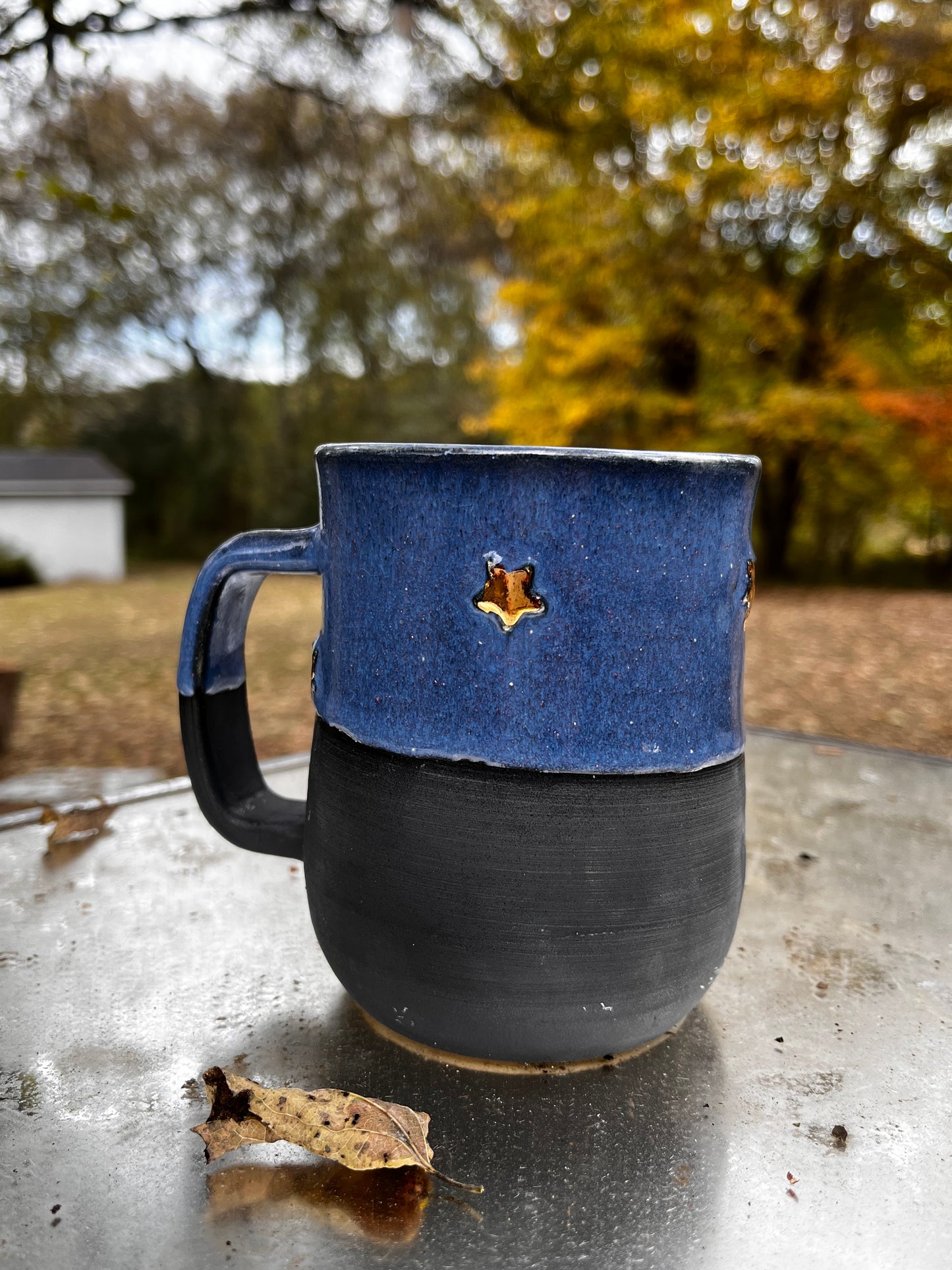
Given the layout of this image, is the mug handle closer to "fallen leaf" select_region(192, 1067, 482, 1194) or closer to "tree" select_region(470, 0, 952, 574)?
"fallen leaf" select_region(192, 1067, 482, 1194)

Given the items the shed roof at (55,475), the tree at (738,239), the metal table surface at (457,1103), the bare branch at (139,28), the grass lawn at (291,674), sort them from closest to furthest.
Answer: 1. the metal table surface at (457,1103)
2. the bare branch at (139,28)
3. the grass lawn at (291,674)
4. the tree at (738,239)
5. the shed roof at (55,475)

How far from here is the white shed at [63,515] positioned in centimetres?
1129

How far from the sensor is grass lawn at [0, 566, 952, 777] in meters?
4.01

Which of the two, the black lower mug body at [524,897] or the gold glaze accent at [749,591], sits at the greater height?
the gold glaze accent at [749,591]

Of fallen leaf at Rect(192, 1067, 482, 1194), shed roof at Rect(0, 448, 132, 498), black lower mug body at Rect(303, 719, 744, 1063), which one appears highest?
black lower mug body at Rect(303, 719, 744, 1063)

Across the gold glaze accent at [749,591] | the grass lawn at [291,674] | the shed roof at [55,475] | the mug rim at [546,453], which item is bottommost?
the grass lawn at [291,674]

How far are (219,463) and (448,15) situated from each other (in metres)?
10.9

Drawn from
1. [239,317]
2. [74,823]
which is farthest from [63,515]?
[74,823]

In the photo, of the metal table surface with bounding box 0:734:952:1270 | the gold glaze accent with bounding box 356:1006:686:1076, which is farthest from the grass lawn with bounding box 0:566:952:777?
the gold glaze accent with bounding box 356:1006:686:1076

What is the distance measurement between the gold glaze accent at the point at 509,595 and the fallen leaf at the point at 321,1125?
31 cm

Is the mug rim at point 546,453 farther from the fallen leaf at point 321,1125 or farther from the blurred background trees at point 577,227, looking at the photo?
the blurred background trees at point 577,227

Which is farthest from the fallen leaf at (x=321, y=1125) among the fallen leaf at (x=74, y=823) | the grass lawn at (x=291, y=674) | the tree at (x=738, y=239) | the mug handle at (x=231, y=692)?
the tree at (x=738, y=239)

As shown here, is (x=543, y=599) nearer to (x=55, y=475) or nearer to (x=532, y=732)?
(x=532, y=732)

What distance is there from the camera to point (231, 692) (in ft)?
2.63
